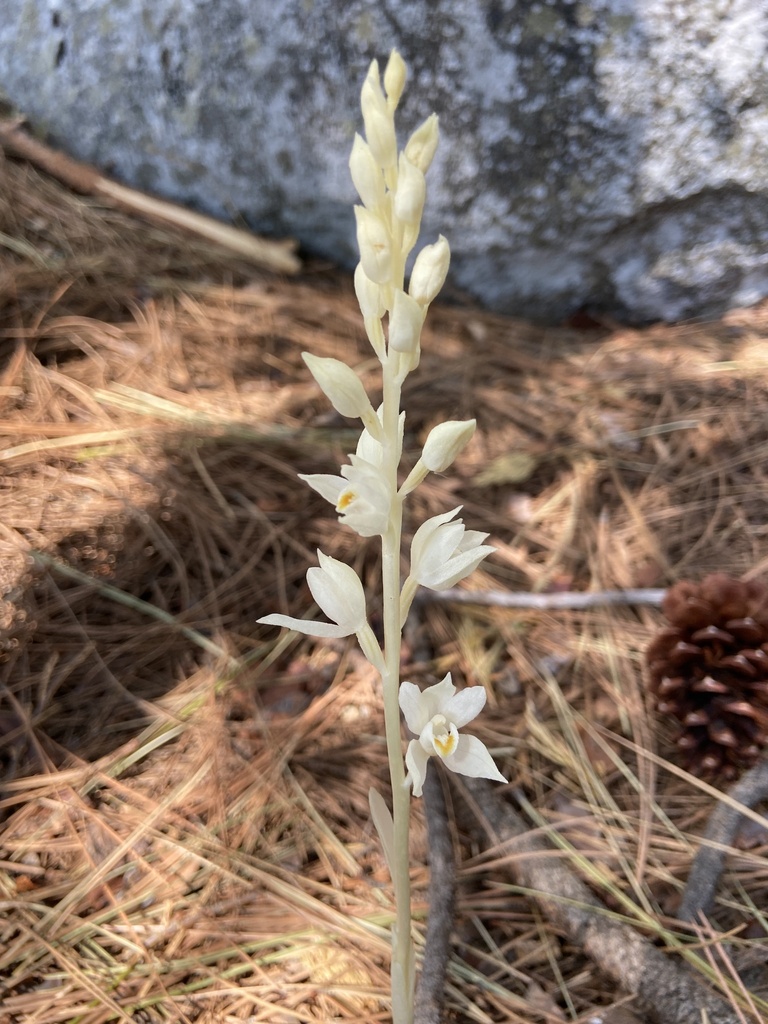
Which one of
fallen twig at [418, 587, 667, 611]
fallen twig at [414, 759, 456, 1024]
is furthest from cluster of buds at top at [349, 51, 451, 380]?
fallen twig at [418, 587, 667, 611]

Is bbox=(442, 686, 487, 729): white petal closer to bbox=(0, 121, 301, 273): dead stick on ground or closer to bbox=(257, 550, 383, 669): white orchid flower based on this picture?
bbox=(257, 550, 383, 669): white orchid flower

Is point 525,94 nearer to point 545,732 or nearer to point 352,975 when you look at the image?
point 545,732

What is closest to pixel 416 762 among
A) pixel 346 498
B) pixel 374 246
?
pixel 346 498

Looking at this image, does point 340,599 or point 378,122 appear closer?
point 378,122

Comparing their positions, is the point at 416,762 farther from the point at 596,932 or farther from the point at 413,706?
the point at 596,932

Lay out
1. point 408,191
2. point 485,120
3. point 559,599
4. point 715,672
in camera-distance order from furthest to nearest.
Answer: point 485,120 → point 559,599 → point 715,672 → point 408,191
